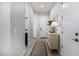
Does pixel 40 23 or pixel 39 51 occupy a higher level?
pixel 40 23

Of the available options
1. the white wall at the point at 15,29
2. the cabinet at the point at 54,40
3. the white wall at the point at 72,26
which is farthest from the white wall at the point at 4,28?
the cabinet at the point at 54,40

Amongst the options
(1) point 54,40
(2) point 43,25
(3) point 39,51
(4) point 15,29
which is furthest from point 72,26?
(2) point 43,25

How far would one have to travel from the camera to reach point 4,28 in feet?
7.90

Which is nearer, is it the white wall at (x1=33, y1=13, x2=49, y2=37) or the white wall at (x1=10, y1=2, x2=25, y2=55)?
the white wall at (x1=10, y1=2, x2=25, y2=55)

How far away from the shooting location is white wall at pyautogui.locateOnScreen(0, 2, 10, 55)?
2.35 m

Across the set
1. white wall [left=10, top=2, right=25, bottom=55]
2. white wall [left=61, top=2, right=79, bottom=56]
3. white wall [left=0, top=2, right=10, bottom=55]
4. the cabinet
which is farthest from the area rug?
white wall [left=0, top=2, right=10, bottom=55]

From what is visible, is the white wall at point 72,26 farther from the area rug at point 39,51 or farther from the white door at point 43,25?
the white door at point 43,25

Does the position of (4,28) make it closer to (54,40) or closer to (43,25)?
(54,40)

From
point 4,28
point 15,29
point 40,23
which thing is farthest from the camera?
point 40,23

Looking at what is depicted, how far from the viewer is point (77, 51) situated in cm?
225

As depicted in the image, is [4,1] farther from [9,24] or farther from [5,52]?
[5,52]

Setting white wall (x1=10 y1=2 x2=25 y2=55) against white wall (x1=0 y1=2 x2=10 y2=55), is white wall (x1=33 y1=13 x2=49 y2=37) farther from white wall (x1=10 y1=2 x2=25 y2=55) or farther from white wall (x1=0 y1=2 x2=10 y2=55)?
white wall (x1=0 y1=2 x2=10 y2=55)

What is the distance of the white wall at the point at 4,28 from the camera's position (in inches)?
92.6

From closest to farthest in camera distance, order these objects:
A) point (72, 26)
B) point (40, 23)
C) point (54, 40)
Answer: point (72, 26)
point (54, 40)
point (40, 23)
